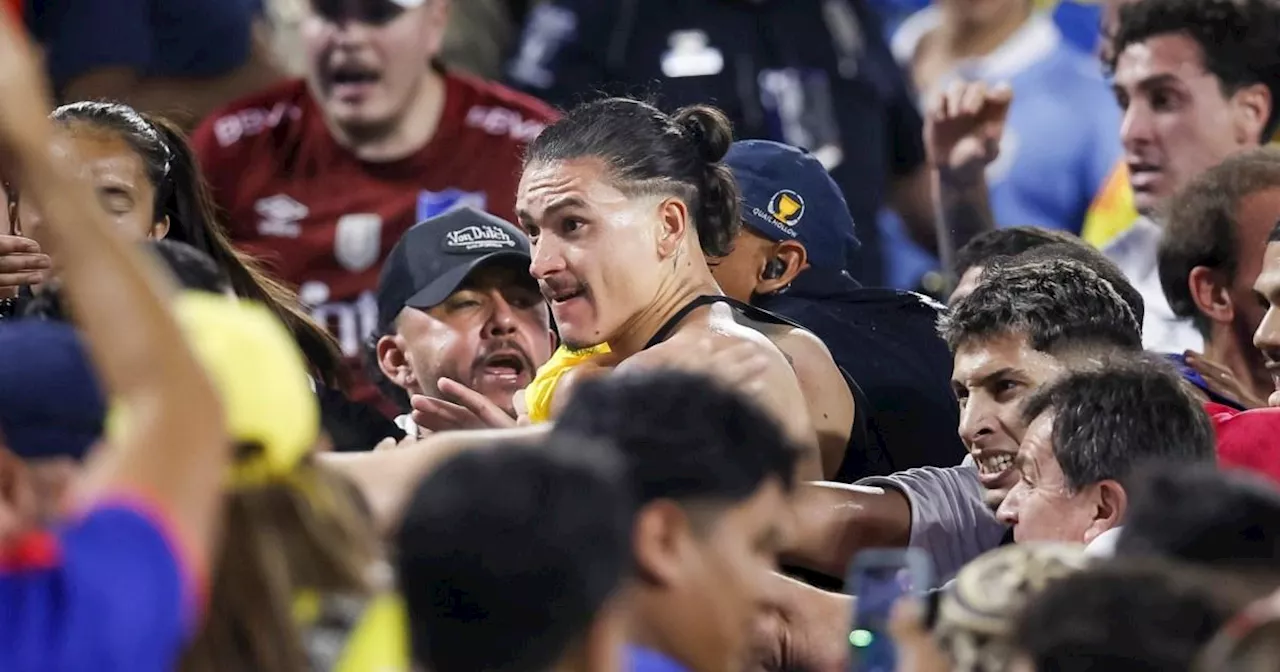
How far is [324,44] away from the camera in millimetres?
7223

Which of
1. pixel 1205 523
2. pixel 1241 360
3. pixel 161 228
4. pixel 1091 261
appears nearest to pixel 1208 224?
pixel 1241 360

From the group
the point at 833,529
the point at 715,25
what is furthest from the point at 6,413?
the point at 715,25

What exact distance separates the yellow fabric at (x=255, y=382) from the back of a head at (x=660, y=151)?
222cm

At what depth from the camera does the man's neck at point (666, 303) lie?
4938 mm

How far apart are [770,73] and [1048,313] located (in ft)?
10.1

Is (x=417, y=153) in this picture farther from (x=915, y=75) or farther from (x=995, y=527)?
(x=995, y=527)

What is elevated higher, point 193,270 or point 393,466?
point 193,270

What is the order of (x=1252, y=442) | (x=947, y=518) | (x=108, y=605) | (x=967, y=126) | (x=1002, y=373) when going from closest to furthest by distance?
(x=108, y=605) < (x=1252, y=442) < (x=947, y=518) < (x=1002, y=373) < (x=967, y=126)

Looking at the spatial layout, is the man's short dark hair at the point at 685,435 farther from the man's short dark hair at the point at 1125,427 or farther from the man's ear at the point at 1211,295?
the man's ear at the point at 1211,295

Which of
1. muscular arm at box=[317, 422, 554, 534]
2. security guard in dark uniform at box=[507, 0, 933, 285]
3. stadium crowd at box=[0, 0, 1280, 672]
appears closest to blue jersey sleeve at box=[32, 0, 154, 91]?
stadium crowd at box=[0, 0, 1280, 672]

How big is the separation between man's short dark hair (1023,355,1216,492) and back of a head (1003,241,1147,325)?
898mm

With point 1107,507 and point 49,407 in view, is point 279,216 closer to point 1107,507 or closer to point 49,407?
point 1107,507

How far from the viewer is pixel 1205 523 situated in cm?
301

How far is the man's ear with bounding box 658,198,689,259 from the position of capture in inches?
196
